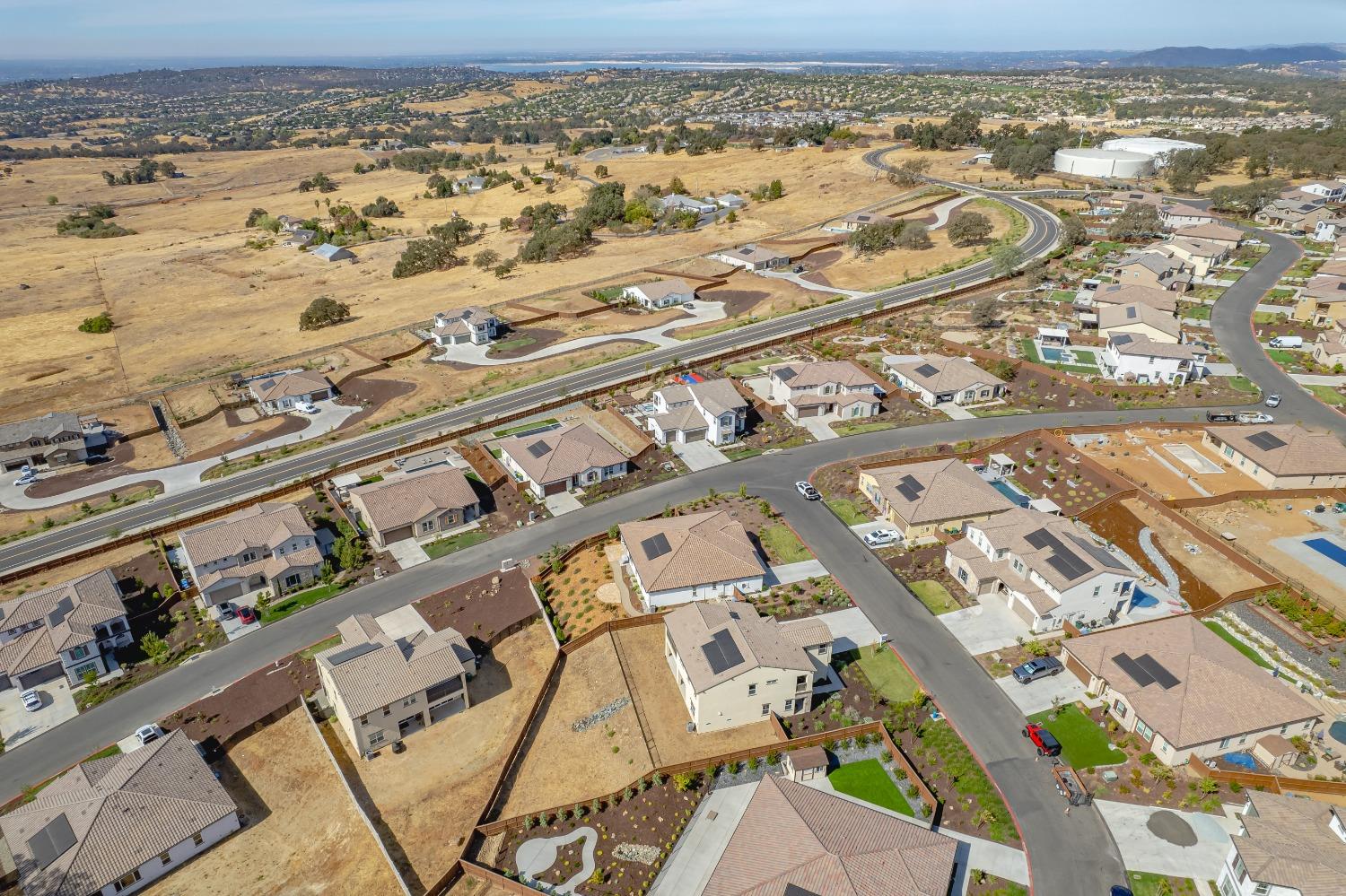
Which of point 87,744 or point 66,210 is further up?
point 66,210

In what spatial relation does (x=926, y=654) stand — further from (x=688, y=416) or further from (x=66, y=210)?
(x=66, y=210)

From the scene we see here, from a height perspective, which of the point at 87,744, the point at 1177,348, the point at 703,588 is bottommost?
the point at 87,744

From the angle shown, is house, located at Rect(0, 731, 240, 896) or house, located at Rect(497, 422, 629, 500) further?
house, located at Rect(497, 422, 629, 500)

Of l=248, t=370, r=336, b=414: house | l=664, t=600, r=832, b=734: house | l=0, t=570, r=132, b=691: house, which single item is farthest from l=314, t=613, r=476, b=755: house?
l=248, t=370, r=336, b=414: house

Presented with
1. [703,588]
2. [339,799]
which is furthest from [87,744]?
[703,588]

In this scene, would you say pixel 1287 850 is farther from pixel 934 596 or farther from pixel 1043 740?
pixel 934 596

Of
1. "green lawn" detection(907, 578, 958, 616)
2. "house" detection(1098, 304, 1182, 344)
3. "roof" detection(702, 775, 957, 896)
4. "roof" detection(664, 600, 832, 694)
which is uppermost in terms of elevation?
"house" detection(1098, 304, 1182, 344)

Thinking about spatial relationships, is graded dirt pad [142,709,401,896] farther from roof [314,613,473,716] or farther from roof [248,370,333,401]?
roof [248,370,333,401]
